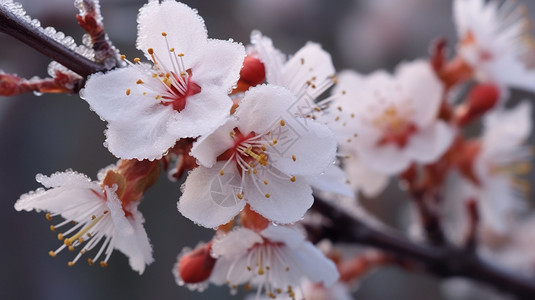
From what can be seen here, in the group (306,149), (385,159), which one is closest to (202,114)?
(306,149)

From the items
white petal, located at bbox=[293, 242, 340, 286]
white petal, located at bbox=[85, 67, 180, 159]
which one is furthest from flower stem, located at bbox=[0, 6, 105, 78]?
white petal, located at bbox=[293, 242, 340, 286]

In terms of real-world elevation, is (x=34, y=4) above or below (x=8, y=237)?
above

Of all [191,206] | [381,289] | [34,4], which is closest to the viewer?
[191,206]

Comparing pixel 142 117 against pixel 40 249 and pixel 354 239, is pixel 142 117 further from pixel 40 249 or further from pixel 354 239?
pixel 40 249

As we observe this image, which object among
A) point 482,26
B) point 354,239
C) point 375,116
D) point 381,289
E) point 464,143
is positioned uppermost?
point 482,26

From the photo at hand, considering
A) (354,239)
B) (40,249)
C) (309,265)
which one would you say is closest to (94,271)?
(40,249)

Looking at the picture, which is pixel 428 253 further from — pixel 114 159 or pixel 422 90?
pixel 114 159

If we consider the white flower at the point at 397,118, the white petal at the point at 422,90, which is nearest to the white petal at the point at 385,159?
the white flower at the point at 397,118
